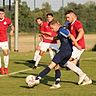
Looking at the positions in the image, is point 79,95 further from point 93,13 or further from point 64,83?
point 93,13

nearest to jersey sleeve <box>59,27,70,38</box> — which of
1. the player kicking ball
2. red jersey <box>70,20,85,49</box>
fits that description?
the player kicking ball

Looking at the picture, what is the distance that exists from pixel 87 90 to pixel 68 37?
1.33 m

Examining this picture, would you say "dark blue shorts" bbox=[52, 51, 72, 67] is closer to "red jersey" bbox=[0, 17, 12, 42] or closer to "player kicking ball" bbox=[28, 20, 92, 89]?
"player kicking ball" bbox=[28, 20, 92, 89]

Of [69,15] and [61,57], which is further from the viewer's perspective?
[69,15]

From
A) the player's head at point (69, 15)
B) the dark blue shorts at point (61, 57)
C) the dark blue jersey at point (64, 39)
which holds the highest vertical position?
the player's head at point (69, 15)

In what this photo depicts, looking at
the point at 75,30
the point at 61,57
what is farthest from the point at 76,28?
the point at 61,57

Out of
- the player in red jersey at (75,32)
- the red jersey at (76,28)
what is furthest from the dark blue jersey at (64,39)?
the red jersey at (76,28)

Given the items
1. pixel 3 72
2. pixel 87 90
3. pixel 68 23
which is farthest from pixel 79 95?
pixel 3 72

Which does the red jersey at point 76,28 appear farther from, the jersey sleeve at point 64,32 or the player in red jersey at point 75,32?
the jersey sleeve at point 64,32

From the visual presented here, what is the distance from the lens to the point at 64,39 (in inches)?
427

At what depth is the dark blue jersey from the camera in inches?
423

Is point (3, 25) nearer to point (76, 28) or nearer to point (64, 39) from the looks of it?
point (76, 28)

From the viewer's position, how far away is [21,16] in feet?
101

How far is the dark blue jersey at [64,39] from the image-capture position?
10.7m
